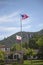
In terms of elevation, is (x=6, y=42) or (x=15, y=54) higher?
(x=6, y=42)

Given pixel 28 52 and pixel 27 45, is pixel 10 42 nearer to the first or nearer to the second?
pixel 27 45

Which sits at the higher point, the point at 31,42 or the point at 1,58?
the point at 31,42

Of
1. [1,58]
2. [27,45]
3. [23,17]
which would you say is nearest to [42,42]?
[1,58]

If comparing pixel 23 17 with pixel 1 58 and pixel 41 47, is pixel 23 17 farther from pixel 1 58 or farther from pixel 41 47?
pixel 41 47

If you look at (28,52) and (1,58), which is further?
(28,52)

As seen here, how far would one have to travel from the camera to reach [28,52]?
30.7 meters

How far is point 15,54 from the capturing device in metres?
37.7

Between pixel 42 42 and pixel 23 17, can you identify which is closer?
pixel 23 17

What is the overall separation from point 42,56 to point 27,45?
1343cm

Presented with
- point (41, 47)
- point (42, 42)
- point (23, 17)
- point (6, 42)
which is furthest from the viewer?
point (6, 42)

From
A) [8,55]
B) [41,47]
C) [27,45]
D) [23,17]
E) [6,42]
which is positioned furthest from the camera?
[6,42]

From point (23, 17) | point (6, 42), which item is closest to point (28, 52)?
point (23, 17)

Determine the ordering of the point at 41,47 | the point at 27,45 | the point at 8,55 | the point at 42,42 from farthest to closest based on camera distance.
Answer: the point at 27,45
the point at 8,55
the point at 41,47
the point at 42,42

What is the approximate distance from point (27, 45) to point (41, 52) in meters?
13.3
